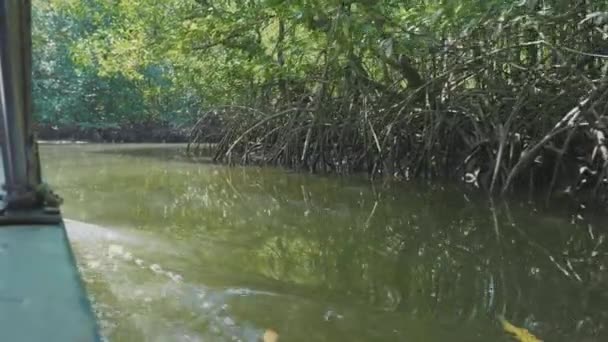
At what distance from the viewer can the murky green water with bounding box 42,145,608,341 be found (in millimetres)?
2145

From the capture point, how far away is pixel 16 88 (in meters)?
2.08

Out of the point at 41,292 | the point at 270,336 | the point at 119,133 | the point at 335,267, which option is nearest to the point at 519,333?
the point at 270,336

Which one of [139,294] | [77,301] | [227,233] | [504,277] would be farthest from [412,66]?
[77,301]

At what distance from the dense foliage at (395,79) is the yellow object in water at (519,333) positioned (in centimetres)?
206

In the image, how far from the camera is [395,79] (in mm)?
7312

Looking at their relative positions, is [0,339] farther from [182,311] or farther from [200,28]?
[200,28]

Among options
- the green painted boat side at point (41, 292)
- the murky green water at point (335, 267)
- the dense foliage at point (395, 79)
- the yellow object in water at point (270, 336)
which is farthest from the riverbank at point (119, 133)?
the yellow object in water at point (270, 336)

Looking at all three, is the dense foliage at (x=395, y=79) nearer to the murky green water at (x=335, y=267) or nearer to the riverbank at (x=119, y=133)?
the murky green water at (x=335, y=267)

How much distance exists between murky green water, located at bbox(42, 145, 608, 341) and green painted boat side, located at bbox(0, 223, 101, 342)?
0.35m

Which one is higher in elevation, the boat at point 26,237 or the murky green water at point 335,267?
the boat at point 26,237

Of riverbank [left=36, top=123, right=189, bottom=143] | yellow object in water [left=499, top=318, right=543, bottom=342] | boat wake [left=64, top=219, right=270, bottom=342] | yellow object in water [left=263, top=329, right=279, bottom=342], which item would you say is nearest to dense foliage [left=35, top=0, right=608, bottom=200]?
boat wake [left=64, top=219, right=270, bottom=342]

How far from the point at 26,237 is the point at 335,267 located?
4.52ft

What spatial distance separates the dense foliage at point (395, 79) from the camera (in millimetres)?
4855

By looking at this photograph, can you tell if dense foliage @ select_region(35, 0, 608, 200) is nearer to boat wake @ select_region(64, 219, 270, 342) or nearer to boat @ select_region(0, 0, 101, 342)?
boat wake @ select_region(64, 219, 270, 342)
